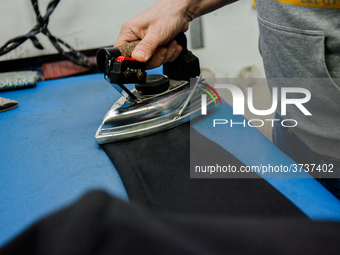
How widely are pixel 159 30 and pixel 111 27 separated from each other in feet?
2.56

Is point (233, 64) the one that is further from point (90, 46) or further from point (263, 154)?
point (263, 154)

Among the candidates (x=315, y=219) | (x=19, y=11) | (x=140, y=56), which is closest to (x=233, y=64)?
(x=140, y=56)

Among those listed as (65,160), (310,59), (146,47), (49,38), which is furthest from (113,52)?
(49,38)

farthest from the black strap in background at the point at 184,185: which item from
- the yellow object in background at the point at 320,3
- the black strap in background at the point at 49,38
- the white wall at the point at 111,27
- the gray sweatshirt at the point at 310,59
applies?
the white wall at the point at 111,27

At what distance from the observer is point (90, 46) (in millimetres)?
1312

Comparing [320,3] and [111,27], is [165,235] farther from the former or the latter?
[111,27]

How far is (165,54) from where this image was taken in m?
0.67

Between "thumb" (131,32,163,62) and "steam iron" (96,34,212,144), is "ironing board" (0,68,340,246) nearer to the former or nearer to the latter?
"steam iron" (96,34,212,144)

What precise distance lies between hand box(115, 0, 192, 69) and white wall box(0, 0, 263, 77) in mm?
663

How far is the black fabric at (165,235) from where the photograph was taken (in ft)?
1.01

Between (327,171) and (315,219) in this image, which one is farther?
(327,171)

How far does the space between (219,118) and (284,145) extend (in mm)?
194

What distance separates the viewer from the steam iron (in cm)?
56

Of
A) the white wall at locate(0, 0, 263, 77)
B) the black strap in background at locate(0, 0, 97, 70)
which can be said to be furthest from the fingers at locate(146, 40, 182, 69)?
the white wall at locate(0, 0, 263, 77)
